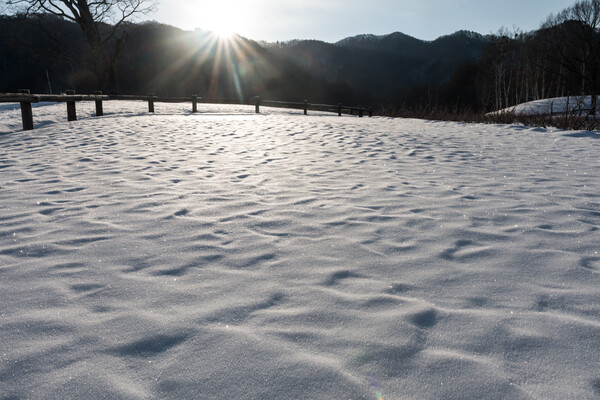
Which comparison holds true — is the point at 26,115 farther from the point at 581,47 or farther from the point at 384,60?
the point at 384,60

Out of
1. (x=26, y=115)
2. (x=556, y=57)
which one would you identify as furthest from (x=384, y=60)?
(x=26, y=115)

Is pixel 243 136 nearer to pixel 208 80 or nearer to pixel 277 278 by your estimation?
pixel 277 278

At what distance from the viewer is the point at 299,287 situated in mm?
1840

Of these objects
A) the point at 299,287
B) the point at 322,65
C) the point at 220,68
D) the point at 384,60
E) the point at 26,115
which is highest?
the point at 384,60

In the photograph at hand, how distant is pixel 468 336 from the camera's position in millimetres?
1435

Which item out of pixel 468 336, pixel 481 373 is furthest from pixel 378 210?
pixel 481 373

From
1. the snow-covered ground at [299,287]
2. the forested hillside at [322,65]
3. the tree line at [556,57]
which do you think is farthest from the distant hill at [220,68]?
the tree line at [556,57]

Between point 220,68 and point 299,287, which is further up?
point 220,68

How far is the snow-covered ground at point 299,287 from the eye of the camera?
4.00 ft

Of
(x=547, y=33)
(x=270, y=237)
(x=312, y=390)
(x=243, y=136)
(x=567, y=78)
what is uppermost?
(x=547, y=33)

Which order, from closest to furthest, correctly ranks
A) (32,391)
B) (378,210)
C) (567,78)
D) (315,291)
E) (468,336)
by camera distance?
(32,391)
(468,336)
(315,291)
(378,210)
(567,78)

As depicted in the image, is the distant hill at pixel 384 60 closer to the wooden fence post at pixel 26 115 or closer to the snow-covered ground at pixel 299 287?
the wooden fence post at pixel 26 115

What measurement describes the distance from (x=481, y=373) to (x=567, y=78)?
145ft

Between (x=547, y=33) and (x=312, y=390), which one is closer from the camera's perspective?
(x=312, y=390)
